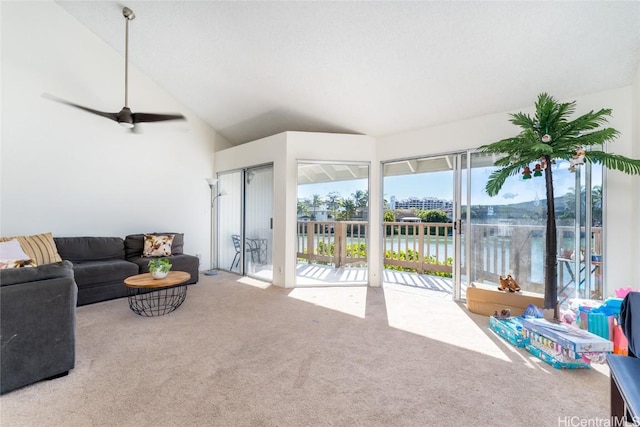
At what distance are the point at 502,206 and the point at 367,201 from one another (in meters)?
1.72

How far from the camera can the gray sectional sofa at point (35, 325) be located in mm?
1587

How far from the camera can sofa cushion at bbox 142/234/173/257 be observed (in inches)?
164

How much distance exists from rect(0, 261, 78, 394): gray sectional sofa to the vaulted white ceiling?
2927 mm

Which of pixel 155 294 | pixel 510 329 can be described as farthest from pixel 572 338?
pixel 155 294

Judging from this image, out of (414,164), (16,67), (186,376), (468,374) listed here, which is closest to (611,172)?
(414,164)

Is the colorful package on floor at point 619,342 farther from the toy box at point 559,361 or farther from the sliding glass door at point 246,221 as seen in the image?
the sliding glass door at point 246,221

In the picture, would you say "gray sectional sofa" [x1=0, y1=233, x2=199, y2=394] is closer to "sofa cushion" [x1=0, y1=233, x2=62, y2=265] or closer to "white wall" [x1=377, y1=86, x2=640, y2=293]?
"sofa cushion" [x1=0, y1=233, x2=62, y2=265]

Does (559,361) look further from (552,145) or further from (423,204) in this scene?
(423,204)

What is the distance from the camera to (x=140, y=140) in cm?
441

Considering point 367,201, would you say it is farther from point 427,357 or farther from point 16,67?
A: point 16,67

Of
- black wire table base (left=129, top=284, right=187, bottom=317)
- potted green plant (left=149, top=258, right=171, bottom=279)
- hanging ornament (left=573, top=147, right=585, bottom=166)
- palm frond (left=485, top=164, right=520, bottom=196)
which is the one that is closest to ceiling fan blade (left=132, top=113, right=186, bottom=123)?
potted green plant (left=149, top=258, right=171, bottom=279)

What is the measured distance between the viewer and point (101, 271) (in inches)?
133

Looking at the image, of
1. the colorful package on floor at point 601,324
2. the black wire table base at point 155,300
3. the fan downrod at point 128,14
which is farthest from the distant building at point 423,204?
the fan downrod at point 128,14

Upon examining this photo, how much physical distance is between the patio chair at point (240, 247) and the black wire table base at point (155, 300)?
1247 millimetres
